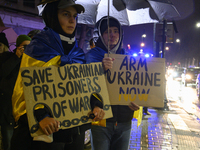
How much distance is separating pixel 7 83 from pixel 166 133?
4500mm

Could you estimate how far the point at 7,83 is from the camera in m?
2.93

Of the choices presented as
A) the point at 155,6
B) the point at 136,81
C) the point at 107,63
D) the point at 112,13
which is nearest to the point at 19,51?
the point at 107,63

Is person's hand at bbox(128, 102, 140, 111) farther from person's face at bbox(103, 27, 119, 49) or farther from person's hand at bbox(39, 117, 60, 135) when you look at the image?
person's hand at bbox(39, 117, 60, 135)

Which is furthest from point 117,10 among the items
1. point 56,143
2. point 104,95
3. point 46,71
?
point 56,143

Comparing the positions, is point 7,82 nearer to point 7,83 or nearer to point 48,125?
point 7,83

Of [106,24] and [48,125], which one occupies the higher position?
[106,24]

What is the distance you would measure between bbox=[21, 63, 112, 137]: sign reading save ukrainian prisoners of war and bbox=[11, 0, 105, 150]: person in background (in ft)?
0.19

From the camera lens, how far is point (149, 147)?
427 centimetres

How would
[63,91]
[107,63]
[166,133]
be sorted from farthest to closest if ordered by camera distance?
1. [166,133]
2. [107,63]
3. [63,91]

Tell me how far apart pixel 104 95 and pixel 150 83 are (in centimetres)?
73

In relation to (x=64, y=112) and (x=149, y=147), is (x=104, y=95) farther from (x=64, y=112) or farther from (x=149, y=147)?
(x=149, y=147)

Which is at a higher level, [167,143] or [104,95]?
[104,95]

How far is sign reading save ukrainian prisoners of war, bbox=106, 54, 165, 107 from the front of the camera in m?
2.16

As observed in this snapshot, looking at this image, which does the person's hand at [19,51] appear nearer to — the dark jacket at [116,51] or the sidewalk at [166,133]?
the dark jacket at [116,51]
